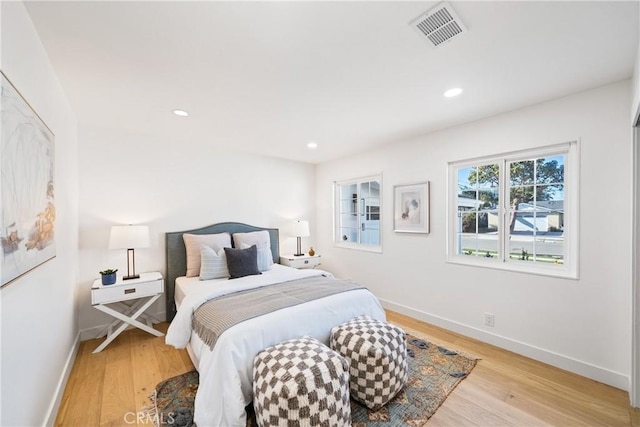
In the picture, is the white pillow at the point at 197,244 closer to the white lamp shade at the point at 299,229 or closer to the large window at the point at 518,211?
the white lamp shade at the point at 299,229

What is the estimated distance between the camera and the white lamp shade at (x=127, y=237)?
283cm

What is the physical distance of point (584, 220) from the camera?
2230 millimetres

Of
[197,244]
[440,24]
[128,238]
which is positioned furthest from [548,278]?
[128,238]

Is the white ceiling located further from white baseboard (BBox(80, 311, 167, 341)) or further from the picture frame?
white baseboard (BBox(80, 311, 167, 341))

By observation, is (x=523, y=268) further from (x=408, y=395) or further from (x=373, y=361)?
(x=373, y=361)

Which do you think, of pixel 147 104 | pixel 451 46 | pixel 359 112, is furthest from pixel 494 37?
pixel 147 104

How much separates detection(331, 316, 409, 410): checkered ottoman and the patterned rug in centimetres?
8

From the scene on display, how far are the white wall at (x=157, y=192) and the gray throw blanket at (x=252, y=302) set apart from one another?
1.65 m

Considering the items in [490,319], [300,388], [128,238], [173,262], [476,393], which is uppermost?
[128,238]

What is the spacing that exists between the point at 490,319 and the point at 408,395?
1.37m

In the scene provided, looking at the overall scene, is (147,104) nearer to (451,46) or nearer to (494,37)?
(451,46)

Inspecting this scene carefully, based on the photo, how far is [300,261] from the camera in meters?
4.29

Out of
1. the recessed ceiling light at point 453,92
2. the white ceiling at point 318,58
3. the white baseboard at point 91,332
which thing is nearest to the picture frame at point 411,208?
the white ceiling at point 318,58

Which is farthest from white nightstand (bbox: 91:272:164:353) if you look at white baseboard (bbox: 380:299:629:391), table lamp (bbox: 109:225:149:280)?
white baseboard (bbox: 380:299:629:391)
